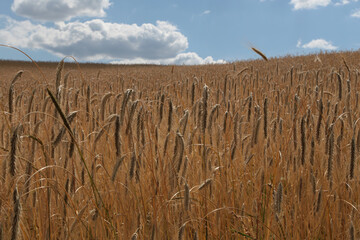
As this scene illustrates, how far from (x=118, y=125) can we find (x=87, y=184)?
0.99 metres

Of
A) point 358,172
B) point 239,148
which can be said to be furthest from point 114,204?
point 358,172

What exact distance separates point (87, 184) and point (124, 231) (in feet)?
2.42

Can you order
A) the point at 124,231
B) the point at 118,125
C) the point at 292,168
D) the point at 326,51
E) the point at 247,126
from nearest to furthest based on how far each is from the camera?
the point at 118,125
the point at 124,231
the point at 292,168
the point at 247,126
the point at 326,51

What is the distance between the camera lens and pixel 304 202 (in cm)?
186

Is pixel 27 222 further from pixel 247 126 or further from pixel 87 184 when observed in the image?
pixel 247 126

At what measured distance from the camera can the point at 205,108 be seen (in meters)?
1.62

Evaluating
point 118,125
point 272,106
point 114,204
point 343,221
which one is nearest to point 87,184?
point 114,204

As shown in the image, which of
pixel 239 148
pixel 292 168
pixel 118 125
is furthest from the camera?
pixel 239 148

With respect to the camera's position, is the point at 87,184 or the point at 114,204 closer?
the point at 114,204

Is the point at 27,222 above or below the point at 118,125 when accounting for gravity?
below

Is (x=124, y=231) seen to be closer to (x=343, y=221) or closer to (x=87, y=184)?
(x=87, y=184)

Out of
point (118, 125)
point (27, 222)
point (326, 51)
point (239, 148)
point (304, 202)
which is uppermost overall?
point (326, 51)

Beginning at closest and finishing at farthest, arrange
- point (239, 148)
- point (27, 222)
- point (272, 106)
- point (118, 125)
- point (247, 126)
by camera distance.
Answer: point (118, 125), point (27, 222), point (239, 148), point (247, 126), point (272, 106)

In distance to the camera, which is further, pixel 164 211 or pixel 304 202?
pixel 304 202
